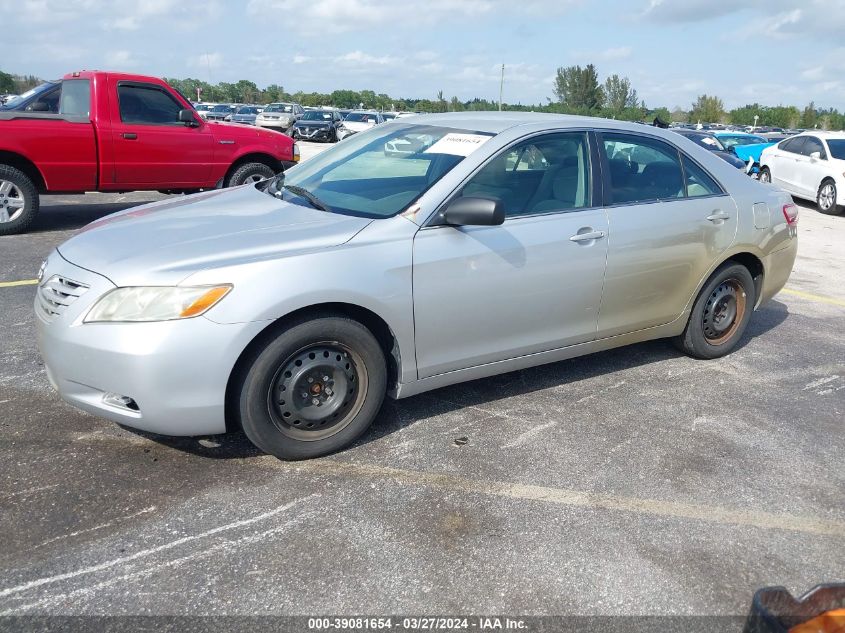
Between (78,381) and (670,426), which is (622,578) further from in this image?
(78,381)

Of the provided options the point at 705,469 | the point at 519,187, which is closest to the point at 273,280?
the point at 519,187

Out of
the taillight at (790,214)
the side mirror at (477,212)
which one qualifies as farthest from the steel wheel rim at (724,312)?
the side mirror at (477,212)

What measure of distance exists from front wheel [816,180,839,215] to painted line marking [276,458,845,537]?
1260 centimetres

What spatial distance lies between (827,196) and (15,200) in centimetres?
1354

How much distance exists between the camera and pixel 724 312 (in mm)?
5105

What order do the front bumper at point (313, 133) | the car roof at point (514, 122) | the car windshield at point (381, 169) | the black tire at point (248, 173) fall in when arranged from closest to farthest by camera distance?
the car windshield at point (381, 169)
the car roof at point (514, 122)
the black tire at point (248, 173)
the front bumper at point (313, 133)

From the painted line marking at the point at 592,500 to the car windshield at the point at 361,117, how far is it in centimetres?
3144

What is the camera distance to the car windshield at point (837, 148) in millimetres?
14357

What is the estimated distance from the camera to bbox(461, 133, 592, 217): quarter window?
12.7 feet

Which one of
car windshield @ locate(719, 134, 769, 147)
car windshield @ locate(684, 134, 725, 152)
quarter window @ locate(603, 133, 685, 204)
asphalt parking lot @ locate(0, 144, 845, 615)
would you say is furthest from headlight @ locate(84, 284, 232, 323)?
car windshield @ locate(719, 134, 769, 147)

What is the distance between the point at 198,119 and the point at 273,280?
7060 millimetres

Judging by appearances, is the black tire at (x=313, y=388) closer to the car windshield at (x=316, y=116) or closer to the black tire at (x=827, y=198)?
the black tire at (x=827, y=198)

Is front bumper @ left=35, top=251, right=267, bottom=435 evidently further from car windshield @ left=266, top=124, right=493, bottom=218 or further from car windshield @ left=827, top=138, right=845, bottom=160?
car windshield @ left=827, top=138, right=845, bottom=160

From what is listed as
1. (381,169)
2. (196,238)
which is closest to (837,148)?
(381,169)
